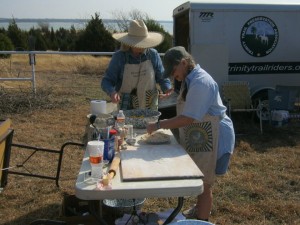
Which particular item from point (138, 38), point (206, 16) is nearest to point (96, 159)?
point (138, 38)

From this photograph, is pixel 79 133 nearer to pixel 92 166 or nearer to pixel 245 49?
pixel 245 49

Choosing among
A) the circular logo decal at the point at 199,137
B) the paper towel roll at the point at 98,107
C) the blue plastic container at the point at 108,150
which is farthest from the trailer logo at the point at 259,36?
the blue plastic container at the point at 108,150

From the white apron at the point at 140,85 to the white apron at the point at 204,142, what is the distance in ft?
3.01

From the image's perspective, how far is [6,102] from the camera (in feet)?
26.5

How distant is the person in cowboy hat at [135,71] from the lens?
3650 millimetres

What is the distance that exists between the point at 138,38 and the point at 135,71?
0.30m

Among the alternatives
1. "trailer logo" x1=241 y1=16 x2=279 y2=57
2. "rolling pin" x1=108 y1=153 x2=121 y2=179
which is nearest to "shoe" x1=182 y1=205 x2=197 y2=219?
"rolling pin" x1=108 y1=153 x2=121 y2=179

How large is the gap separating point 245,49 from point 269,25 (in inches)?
23.6

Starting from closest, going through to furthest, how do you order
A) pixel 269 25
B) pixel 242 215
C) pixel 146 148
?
pixel 146 148
pixel 242 215
pixel 269 25

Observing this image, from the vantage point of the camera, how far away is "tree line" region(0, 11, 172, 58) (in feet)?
62.4

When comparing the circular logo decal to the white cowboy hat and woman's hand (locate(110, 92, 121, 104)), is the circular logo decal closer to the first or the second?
woman's hand (locate(110, 92, 121, 104))

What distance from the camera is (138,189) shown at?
2049 mm

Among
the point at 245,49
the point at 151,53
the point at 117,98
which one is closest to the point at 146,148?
the point at 117,98

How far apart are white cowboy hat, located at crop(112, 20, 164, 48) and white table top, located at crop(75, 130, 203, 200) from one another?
5.56 ft
